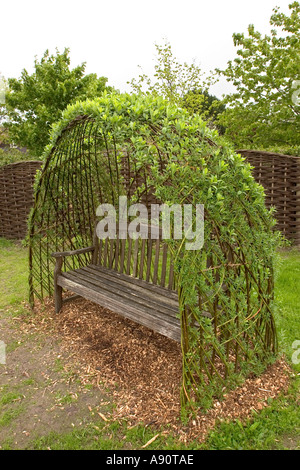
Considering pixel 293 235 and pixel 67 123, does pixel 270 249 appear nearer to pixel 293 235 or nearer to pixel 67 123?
pixel 67 123

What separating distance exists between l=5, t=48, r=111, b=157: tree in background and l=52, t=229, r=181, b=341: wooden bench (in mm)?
6563

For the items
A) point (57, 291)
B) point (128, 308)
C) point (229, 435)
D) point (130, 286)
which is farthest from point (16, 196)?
point (229, 435)

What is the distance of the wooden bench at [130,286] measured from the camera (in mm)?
3117

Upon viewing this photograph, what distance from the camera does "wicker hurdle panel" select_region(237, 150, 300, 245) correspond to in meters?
6.77

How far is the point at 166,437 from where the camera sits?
95.5 inches

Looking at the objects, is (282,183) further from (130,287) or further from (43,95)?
(43,95)

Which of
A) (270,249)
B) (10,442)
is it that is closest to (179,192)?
(270,249)

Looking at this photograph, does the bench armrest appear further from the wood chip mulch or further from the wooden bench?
the wood chip mulch

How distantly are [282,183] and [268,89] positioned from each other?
19.3 feet

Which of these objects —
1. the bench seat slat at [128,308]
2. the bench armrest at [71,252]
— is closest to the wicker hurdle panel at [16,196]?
the bench armrest at [71,252]

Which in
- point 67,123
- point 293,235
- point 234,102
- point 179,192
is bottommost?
point 293,235

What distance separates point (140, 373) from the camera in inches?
123

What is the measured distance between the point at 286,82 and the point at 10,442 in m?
11.6
